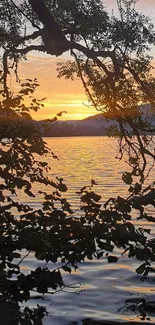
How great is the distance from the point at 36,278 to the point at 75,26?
831cm

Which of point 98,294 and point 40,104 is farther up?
point 40,104

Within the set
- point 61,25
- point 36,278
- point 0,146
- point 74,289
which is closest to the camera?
point 36,278

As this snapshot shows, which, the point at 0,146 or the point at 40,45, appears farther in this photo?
the point at 40,45

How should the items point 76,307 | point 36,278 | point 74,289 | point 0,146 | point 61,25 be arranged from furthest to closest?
point 61,25, point 74,289, point 76,307, point 0,146, point 36,278

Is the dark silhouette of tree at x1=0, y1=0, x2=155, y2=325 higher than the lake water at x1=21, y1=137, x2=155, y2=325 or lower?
higher

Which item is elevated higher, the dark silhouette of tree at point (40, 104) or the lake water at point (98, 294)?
the dark silhouette of tree at point (40, 104)

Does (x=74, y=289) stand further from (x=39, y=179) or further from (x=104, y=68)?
(x=104, y=68)

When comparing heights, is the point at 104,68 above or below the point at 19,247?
above

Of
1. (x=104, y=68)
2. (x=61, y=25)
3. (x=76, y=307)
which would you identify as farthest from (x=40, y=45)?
(x=76, y=307)

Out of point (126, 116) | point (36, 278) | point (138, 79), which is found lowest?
point (36, 278)

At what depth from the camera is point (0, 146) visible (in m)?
11.2

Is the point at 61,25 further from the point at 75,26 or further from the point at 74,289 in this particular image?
the point at 74,289

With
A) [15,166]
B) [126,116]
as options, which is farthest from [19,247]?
[126,116]

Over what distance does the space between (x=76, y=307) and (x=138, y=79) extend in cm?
650
